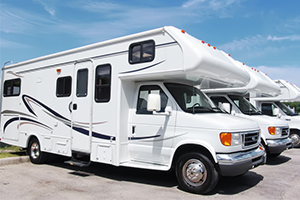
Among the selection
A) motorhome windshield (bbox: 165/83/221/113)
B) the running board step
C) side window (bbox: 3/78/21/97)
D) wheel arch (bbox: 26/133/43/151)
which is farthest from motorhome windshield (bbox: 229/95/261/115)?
side window (bbox: 3/78/21/97)

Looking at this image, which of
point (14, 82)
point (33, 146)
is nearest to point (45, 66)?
point (14, 82)

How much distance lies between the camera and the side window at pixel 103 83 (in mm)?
6406

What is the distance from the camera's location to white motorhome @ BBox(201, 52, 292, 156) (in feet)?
26.3

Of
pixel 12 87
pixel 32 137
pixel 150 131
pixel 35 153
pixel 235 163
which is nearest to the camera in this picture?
pixel 235 163

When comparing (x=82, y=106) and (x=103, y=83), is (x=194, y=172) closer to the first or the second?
(x=103, y=83)

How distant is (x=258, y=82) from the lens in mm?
8648

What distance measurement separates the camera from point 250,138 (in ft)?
18.5

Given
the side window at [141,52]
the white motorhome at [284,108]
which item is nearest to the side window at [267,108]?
the white motorhome at [284,108]

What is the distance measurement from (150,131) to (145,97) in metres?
0.77

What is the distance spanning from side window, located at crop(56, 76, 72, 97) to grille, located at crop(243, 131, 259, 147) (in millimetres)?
4308

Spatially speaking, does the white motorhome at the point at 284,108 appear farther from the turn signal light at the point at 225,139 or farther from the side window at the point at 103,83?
the side window at the point at 103,83

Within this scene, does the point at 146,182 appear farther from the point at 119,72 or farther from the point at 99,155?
the point at 119,72

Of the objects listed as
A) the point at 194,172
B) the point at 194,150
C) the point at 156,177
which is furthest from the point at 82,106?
the point at 194,172

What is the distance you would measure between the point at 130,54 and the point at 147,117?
1396 mm
